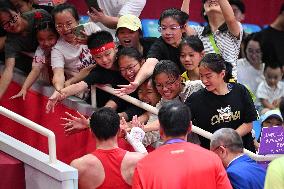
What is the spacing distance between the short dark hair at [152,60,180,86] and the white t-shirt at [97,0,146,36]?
1.32 meters

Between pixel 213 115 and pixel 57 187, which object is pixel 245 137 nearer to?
pixel 213 115

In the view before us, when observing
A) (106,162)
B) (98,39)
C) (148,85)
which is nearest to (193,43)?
(148,85)

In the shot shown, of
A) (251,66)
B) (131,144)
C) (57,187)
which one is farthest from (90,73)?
(251,66)

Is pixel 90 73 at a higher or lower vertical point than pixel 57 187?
higher

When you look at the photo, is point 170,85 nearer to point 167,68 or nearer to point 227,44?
point 167,68

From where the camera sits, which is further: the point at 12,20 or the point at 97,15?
the point at 97,15

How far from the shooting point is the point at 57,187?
585cm

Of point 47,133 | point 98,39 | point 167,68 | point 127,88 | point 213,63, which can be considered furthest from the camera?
point 98,39

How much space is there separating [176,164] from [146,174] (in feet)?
0.63

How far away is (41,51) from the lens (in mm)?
7734

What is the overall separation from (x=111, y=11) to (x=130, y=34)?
2.69ft

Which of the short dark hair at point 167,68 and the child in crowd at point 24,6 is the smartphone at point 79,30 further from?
the short dark hair at point 167,68

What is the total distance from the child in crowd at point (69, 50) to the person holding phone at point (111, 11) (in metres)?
0.18

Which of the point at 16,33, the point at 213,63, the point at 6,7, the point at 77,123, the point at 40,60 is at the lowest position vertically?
the point at 77,123
